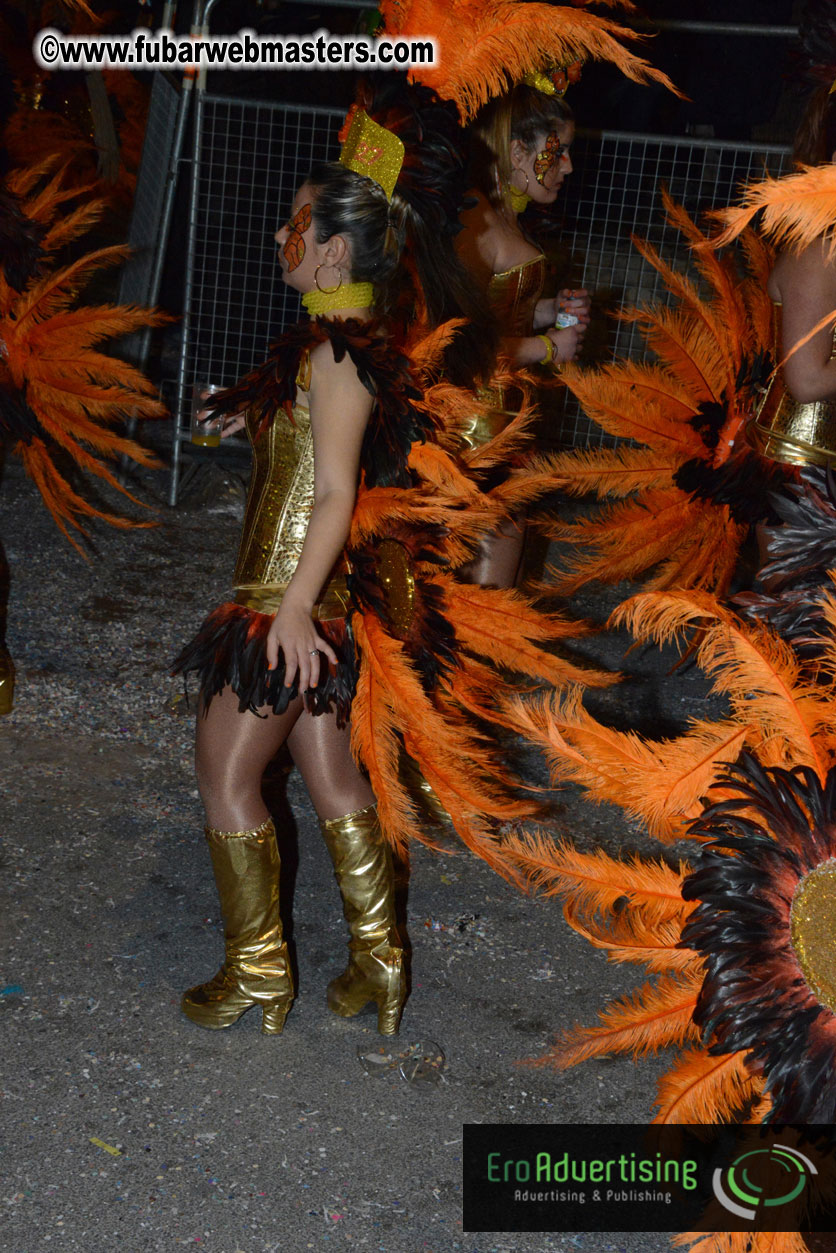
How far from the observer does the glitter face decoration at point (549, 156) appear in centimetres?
327

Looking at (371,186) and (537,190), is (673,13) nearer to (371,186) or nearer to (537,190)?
(537,190)

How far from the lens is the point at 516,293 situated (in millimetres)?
3391

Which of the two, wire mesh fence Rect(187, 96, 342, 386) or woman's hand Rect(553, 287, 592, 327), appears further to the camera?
wire mesh fence Rect(187, 96, 342, 386)

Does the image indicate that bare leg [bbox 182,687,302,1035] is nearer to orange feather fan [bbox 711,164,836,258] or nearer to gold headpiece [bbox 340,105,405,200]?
gold headpiece [bbox 340,105,405,200]

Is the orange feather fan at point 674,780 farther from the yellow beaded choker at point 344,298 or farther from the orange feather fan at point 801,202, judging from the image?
the yellow beaded choker at point 344,298

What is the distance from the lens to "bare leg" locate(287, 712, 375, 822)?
2.38m

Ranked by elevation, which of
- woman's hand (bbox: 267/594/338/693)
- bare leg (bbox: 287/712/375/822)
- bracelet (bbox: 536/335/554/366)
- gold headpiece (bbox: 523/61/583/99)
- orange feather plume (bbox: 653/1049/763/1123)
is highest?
gold headpiece (bbox: 523/61/583/99)

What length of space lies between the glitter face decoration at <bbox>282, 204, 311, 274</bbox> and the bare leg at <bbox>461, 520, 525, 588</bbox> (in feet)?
4.30

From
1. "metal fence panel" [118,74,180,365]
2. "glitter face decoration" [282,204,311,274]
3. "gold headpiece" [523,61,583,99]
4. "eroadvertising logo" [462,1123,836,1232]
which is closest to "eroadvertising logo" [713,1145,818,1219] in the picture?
"eroadvertising logo" [462,1123,836,1232]

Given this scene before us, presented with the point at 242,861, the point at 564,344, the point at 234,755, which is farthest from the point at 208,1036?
the point at 564,344

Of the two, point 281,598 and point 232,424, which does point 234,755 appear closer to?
point 281,598

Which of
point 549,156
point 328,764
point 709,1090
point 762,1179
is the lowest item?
point 762,1179

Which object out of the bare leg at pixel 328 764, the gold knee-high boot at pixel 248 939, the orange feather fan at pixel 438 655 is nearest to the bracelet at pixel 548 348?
the orange feather fan at pixel 438 655

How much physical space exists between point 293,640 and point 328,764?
34 centimetres
